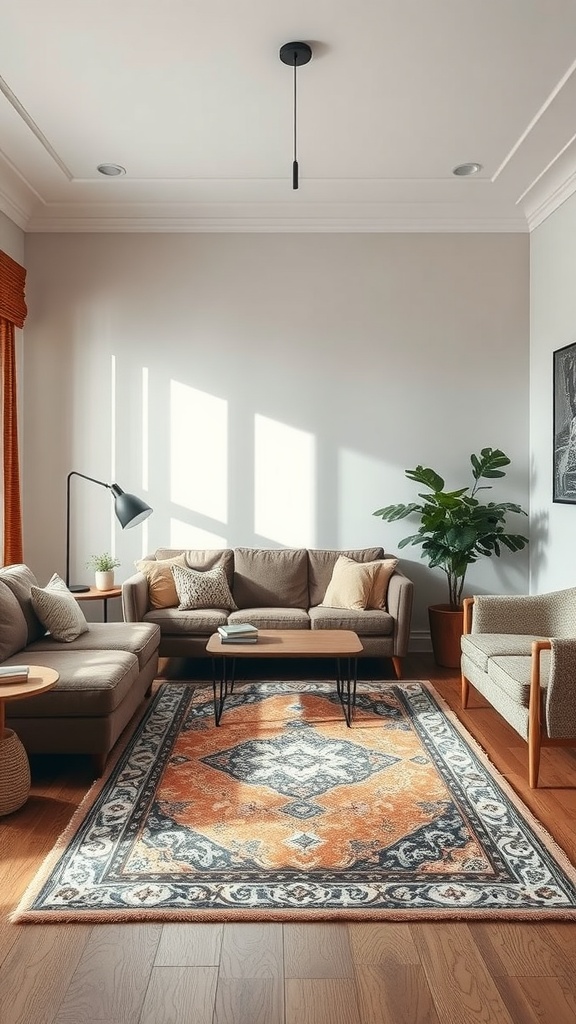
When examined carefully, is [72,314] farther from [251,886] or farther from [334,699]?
[251,886]

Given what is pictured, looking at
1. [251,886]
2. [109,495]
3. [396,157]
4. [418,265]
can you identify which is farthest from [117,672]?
[418,265]

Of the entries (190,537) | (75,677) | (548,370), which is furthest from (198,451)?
(75,677)

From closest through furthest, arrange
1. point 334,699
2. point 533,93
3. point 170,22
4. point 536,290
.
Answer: point 170,22 → point 533,93 → point 334,699 → point 536,290

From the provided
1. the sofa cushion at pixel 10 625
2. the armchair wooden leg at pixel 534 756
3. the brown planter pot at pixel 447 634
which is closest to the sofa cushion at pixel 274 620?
the brown planter pot at pixel 447 634

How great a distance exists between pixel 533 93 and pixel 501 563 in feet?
10.6

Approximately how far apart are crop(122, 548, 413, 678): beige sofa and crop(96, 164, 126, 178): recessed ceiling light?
259 centimetres

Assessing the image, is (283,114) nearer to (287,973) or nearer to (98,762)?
(98,762)

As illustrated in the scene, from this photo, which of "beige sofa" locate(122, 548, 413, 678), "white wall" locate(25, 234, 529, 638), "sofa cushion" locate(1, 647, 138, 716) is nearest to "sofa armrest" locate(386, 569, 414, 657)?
"beige sofa" locate(122, 548, 413, 678)

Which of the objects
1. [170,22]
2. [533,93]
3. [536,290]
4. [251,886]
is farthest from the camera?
[536,290]

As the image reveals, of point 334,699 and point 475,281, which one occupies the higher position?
point 475,281

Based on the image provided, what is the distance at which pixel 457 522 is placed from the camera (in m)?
5.45

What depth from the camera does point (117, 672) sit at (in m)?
3.59

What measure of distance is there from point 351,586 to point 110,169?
3175 millimetres

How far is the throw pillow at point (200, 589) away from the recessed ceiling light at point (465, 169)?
3.12m
